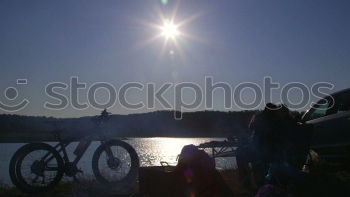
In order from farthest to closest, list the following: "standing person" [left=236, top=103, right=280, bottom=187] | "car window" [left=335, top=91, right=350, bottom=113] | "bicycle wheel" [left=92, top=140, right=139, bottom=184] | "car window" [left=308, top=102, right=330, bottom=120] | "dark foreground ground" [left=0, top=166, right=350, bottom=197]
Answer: "car window" [left=308, top=102, right=330, bottom=120] < "car window" [left=335, top=91, right=350, bottom=113] < "bicycle wheel" [left=92, top=140, right=139, bottom=184] < "standing person" [left=236, top=103, right=280, bottom=187] < "dark foreground ground" [left=0, top=166, right=350, bottom=197]

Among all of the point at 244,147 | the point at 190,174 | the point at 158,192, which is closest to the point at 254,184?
the point at 244,147

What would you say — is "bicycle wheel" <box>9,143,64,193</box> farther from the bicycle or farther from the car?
the car

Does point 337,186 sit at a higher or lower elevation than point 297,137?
lower

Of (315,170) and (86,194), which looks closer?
(86,194)

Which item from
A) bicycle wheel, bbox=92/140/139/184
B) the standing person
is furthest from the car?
bicycle wheel, bbox=92/140/139/184

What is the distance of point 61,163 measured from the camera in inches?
306

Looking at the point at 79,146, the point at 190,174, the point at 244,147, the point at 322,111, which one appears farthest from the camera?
the point at 322,111

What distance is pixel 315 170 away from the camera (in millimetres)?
8539

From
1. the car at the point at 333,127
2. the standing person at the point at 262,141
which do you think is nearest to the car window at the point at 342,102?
the car at the point at 333,127

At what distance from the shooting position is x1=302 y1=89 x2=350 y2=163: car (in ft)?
28.5

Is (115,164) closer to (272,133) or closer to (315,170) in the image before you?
(272,133)

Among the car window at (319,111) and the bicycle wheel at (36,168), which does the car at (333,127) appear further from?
the bicycle wheel at (36,168)

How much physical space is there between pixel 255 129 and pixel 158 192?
2.03m

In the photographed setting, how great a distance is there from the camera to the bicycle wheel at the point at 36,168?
746 centimetres
